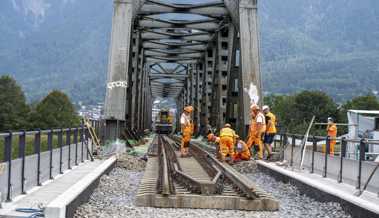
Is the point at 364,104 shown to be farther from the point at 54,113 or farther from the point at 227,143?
the point at 227,143

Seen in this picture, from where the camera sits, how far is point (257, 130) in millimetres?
17844

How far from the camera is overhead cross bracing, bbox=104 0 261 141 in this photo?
69.7 feet

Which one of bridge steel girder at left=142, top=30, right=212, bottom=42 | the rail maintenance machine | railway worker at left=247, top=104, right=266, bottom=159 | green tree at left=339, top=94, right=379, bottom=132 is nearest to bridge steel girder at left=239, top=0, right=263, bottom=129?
railway worker at left=247, top=104, right=266, bottom=159

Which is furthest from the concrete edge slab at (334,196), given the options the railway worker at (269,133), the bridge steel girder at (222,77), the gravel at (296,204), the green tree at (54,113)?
the green tree at (54,113)

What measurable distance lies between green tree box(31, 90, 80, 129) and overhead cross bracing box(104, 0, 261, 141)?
57.9 metres

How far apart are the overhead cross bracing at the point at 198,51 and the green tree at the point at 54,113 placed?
190ft

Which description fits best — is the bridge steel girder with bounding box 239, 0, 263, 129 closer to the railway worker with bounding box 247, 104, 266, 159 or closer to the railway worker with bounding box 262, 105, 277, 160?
the railway worker with bounding box 247, 104, 266, 159

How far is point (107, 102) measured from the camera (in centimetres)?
2103

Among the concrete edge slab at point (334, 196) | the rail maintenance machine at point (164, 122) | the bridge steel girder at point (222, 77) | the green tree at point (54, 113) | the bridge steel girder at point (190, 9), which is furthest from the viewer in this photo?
the green tree at point (54, 113)

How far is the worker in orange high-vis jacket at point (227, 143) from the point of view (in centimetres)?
1794

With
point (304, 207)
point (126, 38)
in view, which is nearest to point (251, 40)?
point (126, 38)

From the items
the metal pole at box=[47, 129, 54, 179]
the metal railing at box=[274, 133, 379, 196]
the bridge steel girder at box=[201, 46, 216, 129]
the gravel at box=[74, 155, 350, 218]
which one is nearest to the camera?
the gravel at box=[74, 155, 350, 218]

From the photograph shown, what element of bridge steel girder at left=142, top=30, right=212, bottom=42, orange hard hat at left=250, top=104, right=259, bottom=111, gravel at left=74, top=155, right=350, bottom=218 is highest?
bridge steel girder at left=142, top=30, right=212, bottom=42

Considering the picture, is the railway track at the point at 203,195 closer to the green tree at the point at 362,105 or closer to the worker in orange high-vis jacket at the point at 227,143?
the worker in orange high-vis jacket at the point at 227,143
